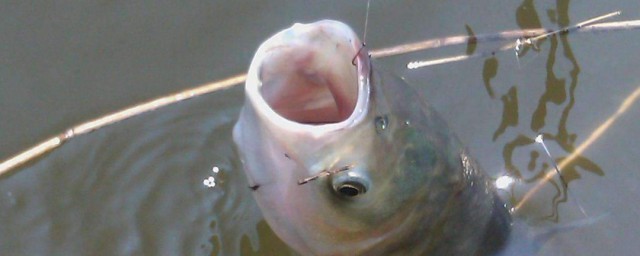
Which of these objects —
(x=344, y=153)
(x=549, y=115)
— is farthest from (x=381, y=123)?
(x=549, y=115)

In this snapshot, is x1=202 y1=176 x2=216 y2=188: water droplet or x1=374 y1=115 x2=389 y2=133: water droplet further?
x1=202 y1=176 x2=216 y2=188: water droplet

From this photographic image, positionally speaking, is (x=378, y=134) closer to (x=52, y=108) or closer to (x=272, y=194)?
(x=272, y=194)

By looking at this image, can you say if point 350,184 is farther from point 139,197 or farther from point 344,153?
point 139,197

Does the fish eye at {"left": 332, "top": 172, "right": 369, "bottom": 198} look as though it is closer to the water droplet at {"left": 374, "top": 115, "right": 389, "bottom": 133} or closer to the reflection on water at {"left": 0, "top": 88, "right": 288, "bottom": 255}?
the water droplet at {"left": 374, "top": 115, "right": 389, "bottom": 133}

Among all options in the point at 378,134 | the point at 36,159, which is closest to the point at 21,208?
the point at 36,159

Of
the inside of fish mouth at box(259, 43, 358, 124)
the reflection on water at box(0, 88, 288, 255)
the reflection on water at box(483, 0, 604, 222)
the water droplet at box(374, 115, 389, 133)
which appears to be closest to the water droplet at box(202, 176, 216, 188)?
the reflection on water at box(0, 88, 288, 255)

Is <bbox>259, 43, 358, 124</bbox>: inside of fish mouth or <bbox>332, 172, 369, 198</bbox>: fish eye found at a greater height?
<bbox>259, 43, 358, 124</bbox>: inside of fish mouth

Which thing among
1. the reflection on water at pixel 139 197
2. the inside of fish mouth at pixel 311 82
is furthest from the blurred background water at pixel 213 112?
the inside of fish mouth at pixel 311 82
